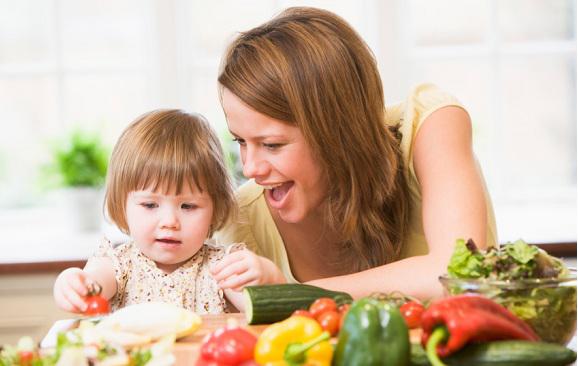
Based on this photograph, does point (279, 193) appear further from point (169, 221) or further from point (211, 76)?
point (211, 76)

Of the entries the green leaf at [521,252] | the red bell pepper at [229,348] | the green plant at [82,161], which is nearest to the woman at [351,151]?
the green leaf at [521,252]

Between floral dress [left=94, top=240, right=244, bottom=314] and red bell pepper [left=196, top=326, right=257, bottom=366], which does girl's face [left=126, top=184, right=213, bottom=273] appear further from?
red bell pepper [left=196, top=326, right=257, bottom=366]

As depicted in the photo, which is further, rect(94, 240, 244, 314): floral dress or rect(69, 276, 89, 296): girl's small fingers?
rect(94, 240, 244, 314): floral dress

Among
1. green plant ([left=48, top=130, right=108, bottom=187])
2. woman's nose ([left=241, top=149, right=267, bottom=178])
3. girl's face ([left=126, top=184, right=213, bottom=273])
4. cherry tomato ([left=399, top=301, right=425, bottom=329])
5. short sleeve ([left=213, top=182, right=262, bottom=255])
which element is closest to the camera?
cherry tomato ([left=399, top=301, right=425, bottom=329])

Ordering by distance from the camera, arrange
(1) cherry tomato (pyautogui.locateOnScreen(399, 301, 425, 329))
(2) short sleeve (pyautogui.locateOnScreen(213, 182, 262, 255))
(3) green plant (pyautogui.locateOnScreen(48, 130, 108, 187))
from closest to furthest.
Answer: (1) cherry tomato (pyautogui.locateOnScreen(399, 301, 425, 329)) → (2) short sleeve (pyautogui.locateOnScreen(213, 182, 262, 255)) → (3) green plant (pyautogui.locateOnScreen(48, 130, 108, 187))

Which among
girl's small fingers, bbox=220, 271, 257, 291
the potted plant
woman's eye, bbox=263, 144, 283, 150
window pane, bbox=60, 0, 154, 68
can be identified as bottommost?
the potted plant

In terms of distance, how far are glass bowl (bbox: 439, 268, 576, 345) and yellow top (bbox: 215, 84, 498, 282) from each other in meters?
0.87

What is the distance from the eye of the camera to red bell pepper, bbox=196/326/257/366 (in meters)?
1.53

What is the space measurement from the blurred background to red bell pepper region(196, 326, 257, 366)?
10.3 ft

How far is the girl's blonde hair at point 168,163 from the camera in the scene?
2.37 meters

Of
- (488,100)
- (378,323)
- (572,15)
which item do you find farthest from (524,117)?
(378,323)

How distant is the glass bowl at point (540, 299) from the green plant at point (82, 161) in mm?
3112

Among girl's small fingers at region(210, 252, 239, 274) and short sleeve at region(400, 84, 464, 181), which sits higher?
short sleeve at region(400, 84, 464, 181)

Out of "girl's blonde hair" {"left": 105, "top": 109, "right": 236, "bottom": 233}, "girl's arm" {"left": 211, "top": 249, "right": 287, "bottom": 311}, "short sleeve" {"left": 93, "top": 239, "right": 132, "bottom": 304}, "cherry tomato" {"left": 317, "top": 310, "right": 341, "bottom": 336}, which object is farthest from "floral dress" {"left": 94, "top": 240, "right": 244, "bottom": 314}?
"cherry tomato" {"left": 317, "top": 310, "right": 341, "bottom": 336}
